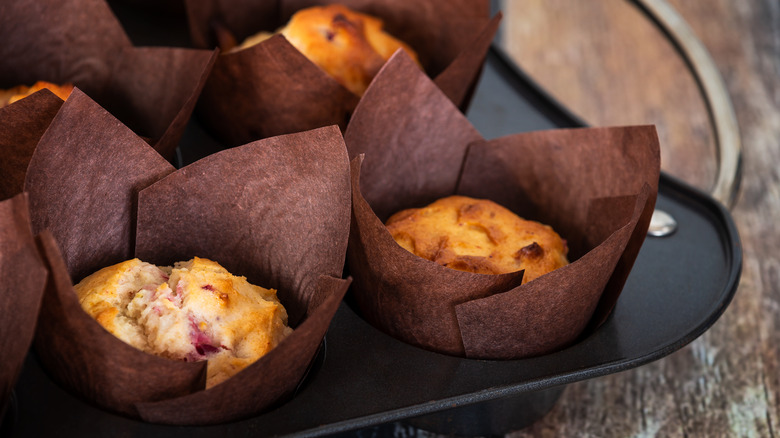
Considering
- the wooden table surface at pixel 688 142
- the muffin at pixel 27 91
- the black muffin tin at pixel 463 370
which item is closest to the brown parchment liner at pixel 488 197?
the black muffin tin at pixel 463 370

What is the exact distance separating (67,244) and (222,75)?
46 cm

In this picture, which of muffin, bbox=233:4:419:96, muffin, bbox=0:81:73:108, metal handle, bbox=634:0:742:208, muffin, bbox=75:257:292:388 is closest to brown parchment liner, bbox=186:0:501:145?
muffin, bbox=233:4:419:96

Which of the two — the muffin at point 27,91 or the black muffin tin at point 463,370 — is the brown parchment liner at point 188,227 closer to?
the black muffin tin at point 463,370

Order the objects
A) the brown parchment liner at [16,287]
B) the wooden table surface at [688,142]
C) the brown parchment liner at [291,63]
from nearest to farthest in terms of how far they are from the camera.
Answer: the brown parchment liner at [16,287] → the brown parchment liner at [291,63] → the wooden table surface at [688,142]

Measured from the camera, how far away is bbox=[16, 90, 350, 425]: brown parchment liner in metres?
1.01

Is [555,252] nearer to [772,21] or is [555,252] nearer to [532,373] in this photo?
[532,373]

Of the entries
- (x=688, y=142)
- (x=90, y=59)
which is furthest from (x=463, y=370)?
(x=688, y=142)

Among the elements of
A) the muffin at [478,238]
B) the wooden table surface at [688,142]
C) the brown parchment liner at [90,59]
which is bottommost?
the wooden table surface at [688,142]

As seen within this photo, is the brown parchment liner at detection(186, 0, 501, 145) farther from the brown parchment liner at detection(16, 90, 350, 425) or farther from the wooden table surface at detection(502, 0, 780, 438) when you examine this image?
the wooden table surface at detection(502, 0, 780, 438)

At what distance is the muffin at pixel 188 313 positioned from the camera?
3.64ft

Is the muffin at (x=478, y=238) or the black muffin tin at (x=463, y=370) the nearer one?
the black muffin tin at (x=463, y=370)

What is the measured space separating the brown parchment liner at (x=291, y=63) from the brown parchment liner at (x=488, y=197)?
0.41 ft

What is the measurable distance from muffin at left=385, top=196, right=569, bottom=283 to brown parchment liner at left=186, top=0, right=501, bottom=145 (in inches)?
9.8

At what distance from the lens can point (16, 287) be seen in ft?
3.16
